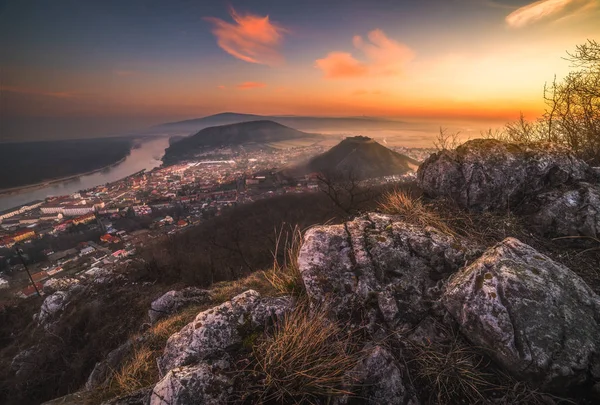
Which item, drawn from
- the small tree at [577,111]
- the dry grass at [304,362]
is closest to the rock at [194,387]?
the dry grass at [304,362]

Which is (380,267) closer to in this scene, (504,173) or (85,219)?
(504,173)

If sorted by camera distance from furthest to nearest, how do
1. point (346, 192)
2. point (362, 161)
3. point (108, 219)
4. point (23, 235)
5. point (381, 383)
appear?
point (362, 161)
point (108, 219)
point (23, 235)
point (346, 192)
point (381, 383)

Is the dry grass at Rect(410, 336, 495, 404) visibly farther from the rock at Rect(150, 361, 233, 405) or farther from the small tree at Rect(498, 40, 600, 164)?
the small tree at Rect(498, 40, 600, 164)

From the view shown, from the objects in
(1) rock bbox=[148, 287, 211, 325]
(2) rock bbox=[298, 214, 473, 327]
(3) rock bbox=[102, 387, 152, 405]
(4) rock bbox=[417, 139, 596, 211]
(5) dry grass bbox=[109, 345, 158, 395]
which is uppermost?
(4) rock bbox=[417, 139, 596, 211]

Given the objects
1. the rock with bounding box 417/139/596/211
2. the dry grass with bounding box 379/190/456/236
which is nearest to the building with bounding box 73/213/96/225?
the dry grass with bounding box 379/190/456/236

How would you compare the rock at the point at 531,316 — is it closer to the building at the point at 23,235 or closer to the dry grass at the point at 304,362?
the dry grass at the point at 304,362

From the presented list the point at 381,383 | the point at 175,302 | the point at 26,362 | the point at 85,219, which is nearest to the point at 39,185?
the point at 85,219
